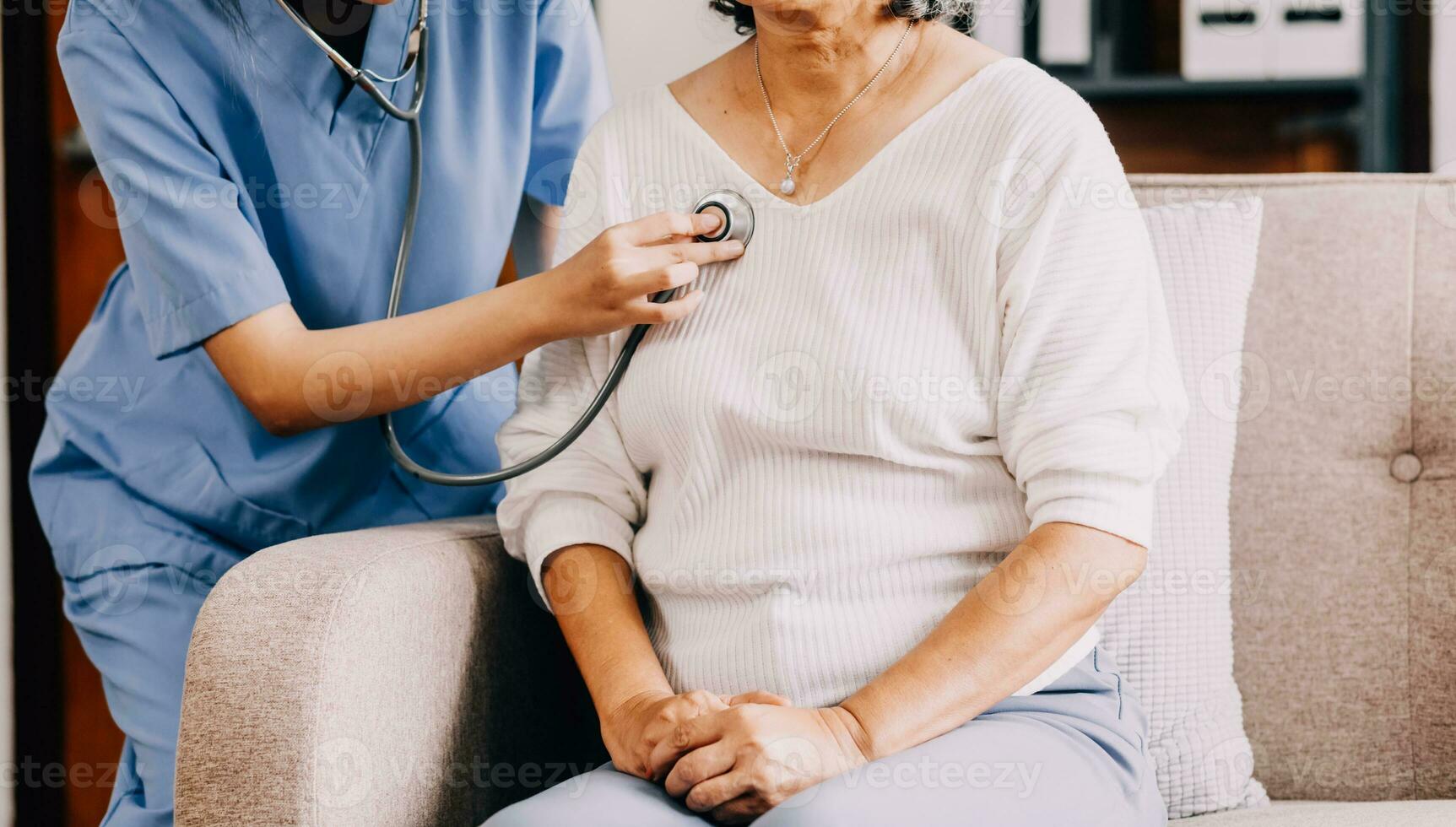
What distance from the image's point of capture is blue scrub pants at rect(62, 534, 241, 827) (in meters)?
1.01

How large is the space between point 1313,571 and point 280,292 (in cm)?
89

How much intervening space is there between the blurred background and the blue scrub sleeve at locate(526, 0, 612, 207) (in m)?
0.32

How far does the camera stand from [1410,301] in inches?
39.7

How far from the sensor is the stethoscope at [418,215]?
2.91 ft

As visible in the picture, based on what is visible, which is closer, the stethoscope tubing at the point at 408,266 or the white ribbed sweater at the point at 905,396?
the white ribbed sweater at the point at 905,396

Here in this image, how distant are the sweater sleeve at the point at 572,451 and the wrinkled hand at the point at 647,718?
0.49 ft

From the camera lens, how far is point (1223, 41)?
2.40m

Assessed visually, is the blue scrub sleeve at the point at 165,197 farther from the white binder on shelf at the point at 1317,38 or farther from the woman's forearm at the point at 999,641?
the white binder on shelf at the point at 1317,38
